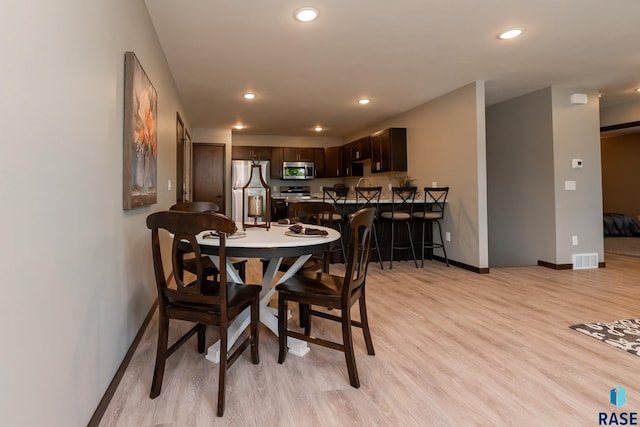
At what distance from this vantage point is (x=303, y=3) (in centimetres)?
239

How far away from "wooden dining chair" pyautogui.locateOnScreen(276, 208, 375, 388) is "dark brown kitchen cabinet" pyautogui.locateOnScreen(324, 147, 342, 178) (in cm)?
592

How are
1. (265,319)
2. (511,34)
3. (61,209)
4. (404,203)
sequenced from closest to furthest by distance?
(61,209), (265,319), (511,34), (404,203)

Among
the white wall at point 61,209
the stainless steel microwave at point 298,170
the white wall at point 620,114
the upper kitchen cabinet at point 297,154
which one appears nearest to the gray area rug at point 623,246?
the white wall at point 620,114

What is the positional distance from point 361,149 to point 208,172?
3195 mm

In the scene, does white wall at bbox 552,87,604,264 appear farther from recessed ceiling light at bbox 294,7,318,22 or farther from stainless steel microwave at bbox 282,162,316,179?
stainless steel microwave at bbox 282,162,316,179

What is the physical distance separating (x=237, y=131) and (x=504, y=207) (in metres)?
5.49

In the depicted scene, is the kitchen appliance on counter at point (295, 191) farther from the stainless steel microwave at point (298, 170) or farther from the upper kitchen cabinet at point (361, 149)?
the upper kitchen cabinet at point (361, 149)

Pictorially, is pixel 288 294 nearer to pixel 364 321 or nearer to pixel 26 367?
pixel 364 321

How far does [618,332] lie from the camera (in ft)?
7.73

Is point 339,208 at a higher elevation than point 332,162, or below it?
below

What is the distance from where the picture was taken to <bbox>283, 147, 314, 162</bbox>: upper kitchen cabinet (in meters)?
7.77

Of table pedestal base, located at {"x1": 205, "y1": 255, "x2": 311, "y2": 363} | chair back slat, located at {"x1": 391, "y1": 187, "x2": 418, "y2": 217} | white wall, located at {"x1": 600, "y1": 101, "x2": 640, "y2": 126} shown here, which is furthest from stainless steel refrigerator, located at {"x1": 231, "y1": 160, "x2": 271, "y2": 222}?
white wall, located at {"x1": 600, "y1": 101, "x2": 640, "y2": 126}

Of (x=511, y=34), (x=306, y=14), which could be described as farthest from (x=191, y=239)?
(x=511, y=34)

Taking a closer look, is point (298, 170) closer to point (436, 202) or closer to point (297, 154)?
point (297, 154)
